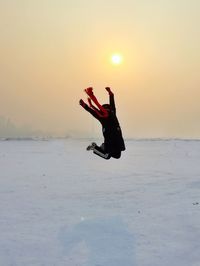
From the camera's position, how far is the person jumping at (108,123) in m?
9.25

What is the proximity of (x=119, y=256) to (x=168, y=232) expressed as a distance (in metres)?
2.61

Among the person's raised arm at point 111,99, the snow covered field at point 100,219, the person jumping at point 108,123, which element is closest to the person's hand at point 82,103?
the person jumping at point 108,123

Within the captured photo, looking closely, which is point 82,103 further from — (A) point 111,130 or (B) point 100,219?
(B) point 100,219

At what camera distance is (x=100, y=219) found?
1570cm

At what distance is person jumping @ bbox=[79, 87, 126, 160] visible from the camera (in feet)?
30.3

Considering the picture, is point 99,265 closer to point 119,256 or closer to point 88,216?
point 119,256

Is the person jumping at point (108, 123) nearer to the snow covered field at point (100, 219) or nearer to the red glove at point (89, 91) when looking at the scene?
the red glove at point (89, 91)

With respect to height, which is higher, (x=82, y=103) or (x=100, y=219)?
(x=82, y=103)

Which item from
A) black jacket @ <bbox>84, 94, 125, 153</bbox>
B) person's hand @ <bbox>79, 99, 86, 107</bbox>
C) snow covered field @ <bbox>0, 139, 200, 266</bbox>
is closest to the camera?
person's hand @ <bbox>79, 99, 86, 107</bbox>

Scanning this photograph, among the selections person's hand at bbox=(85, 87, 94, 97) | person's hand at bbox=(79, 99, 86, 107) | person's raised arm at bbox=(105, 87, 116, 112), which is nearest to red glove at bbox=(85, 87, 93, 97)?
person's hand at bbox=(85, 87, 94, 97)

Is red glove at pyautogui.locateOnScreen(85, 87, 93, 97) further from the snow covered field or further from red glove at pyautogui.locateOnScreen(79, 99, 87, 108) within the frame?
the snow covered field

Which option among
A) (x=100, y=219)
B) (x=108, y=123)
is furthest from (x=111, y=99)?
(x=100, y=219)

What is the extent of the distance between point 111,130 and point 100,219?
6.58 metres

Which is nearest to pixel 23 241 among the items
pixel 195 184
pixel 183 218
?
pixel 183 218
